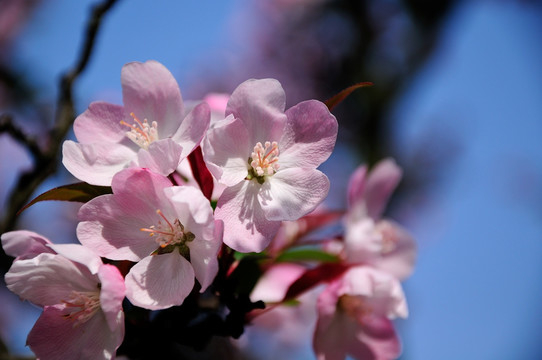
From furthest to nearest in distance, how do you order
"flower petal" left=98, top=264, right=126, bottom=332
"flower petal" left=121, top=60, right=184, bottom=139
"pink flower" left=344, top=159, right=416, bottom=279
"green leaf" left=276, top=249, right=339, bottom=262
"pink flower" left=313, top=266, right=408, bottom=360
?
"green leaf" left=276, top=249, right=339, bottom=262, "pink flower" left=344, top=159, right=416, bottom=279, "pink flower" left=313, top=266, right=408, bottom=360, "flower petal" left=121, top=60, right=184, bottom=139, "flower petal" left=98, top=264, right=126, bottom=332

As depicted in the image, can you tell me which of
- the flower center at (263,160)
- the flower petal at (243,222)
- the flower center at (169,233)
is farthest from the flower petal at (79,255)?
A: the flower center at (263,160)

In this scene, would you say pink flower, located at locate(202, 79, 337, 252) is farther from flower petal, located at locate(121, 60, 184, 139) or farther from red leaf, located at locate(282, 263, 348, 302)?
red leaf, located at locate(282, 263, 348, 302)

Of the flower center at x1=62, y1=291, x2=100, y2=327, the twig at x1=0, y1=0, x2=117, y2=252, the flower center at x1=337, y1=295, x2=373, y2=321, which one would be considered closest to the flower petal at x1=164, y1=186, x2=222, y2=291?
the flower center at x1=62, y1=291, x2=100, y2=327

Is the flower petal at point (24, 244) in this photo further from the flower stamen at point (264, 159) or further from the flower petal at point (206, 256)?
the flower stamen at point (264, 159)

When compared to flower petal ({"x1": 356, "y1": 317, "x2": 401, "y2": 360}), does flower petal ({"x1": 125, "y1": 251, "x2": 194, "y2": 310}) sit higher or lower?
higher

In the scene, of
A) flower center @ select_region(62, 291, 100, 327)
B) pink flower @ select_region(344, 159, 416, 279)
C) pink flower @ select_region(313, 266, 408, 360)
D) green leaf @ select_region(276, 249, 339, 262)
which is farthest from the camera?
green leaf @ select_region(276, 249, 339, 262)

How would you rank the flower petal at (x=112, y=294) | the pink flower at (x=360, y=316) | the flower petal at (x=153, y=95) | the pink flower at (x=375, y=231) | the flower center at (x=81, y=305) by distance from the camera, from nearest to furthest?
the flower petal at (x=112, y=294) → the flower center at (x=81, y=305) → the flower petal at (x=153, y=95) → the pink flower at (x=360, y=316) → the pink flower at (x=375, y=231)
